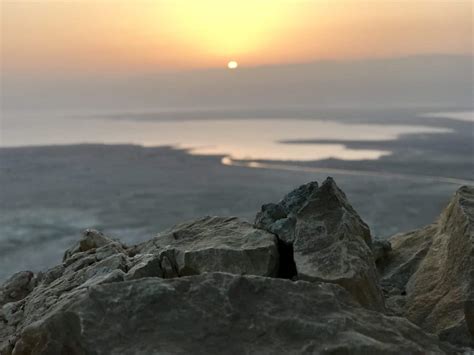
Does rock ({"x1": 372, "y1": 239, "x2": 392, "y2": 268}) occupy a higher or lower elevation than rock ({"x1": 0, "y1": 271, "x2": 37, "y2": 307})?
higher

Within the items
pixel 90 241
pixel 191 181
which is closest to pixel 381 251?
pixel 90 241

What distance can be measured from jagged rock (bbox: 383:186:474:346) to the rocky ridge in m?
0.01

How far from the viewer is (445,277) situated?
4984mm

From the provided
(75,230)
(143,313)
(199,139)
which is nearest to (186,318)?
(143,313)

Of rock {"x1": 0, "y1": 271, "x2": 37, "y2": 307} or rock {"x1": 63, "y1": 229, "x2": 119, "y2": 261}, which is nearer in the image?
rock {"x1": 0, "y1": 271, "x2": 37, "y2": 307}

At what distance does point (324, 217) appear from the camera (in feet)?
16.8

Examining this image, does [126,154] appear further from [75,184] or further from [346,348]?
[346,348]

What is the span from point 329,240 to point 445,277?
1.19m

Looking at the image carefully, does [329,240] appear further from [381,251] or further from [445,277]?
[381,251]

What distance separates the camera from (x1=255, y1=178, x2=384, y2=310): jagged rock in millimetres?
4398

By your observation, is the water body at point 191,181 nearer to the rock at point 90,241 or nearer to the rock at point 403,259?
the rock at point 90,241

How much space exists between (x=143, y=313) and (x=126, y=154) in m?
34.2

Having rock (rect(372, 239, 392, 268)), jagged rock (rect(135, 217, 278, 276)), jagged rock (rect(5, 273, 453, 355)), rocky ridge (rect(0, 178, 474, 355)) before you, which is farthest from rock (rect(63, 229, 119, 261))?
rock (rect(372, 239, 392, 268))

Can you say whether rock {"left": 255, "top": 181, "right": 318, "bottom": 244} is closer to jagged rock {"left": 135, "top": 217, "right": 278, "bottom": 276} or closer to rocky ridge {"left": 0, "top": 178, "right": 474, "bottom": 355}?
rocky ridge {"left": 0, "top": 178, "right": 474, "bottom": 355}
